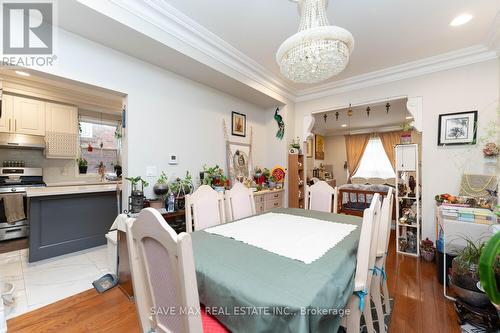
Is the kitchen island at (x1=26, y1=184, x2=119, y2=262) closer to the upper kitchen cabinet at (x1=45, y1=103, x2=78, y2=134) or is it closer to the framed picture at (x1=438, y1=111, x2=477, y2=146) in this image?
the upper kitchen cabinet at (x1=45, y1=103, x2=78, y2=134)

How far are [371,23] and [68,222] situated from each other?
14.3 feet

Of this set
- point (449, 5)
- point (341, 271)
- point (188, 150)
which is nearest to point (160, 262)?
point (341, 271)

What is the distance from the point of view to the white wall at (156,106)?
2.01m

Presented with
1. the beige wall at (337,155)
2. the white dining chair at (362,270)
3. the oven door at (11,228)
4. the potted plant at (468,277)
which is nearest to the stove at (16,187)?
the oven door at (11,228)

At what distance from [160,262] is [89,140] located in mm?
4789

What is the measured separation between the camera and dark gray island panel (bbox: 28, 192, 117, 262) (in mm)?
2551

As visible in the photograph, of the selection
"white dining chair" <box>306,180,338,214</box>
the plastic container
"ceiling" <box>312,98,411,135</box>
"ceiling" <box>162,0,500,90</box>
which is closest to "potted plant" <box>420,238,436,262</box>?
"white dining chair" <box>306,180,338,214</box>

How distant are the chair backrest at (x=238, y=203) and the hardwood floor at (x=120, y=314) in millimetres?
1164

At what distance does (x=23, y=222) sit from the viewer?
3287mm

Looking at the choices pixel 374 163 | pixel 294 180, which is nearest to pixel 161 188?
pixel 294 180

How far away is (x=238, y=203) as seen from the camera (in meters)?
2.24

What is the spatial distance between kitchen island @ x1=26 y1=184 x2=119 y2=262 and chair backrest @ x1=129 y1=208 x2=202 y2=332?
2.63 m

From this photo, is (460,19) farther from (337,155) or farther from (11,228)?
(11,228)

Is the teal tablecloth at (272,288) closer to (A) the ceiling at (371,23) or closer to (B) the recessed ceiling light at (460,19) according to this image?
(A) the ceiling at (371,23)
